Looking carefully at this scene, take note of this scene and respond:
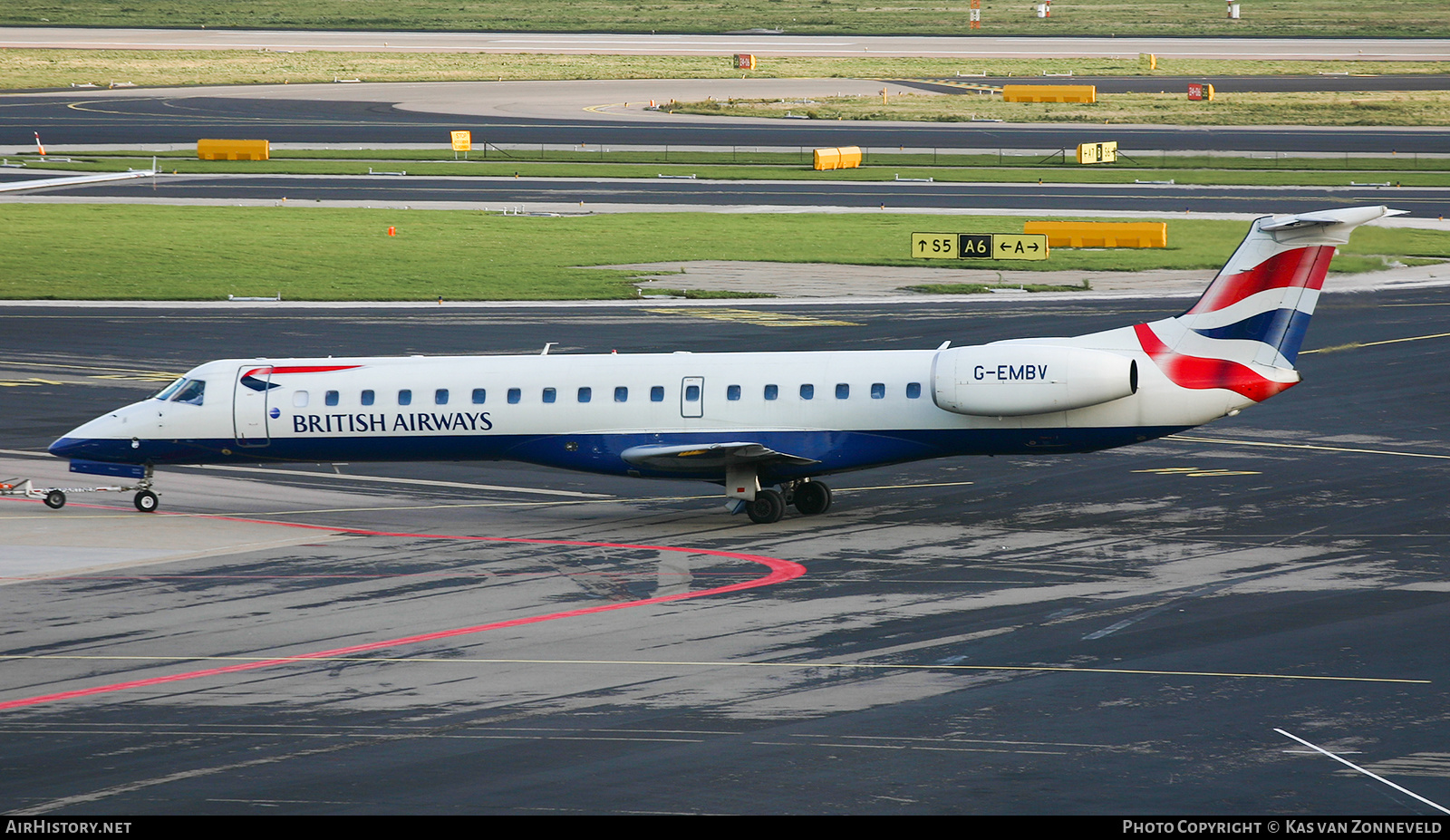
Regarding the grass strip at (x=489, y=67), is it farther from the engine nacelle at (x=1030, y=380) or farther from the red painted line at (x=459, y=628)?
the engine nacelle at (x=1030, y=380)

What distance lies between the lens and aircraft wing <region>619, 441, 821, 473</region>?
30.3 metres

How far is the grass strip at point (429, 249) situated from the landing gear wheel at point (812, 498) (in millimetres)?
27313

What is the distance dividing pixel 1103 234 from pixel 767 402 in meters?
41.0

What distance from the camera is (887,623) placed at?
2400 centimetres

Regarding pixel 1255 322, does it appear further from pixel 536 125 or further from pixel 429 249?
pixel 536 125

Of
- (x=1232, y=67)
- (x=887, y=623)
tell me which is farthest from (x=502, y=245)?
(x=1232, y=67)

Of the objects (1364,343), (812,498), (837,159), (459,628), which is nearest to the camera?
(459,628)

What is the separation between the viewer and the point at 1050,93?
128m

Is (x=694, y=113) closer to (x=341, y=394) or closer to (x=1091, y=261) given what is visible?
(x=1091, y=261)

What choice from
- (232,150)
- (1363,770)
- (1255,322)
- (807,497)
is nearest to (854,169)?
(232,150)

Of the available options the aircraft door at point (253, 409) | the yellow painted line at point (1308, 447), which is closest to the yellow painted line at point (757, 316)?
the yellow painted line at point (1308, 447)

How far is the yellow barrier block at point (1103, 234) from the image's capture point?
6731cm

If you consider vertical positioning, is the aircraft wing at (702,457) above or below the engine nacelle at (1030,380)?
below

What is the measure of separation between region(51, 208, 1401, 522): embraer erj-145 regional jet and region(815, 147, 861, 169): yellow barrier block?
64.3m
